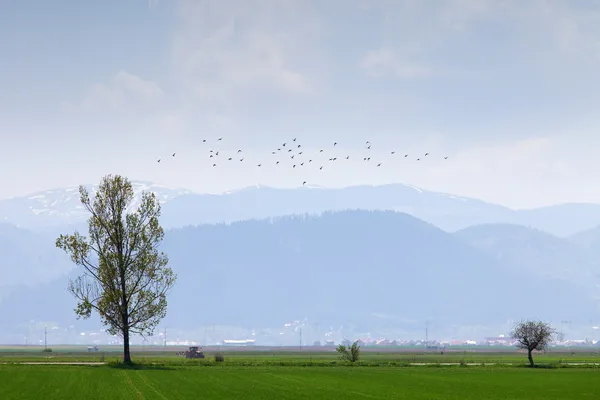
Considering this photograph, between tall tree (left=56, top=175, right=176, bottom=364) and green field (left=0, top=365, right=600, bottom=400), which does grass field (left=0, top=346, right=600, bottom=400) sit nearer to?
green field (left=0, top=365, right=600, bottom=400)

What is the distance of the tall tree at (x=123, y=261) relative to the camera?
4348 inches

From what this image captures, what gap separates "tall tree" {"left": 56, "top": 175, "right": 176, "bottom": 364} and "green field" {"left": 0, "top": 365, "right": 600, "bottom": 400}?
1103cm

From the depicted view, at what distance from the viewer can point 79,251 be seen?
355 feet

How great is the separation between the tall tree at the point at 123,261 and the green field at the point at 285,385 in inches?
434

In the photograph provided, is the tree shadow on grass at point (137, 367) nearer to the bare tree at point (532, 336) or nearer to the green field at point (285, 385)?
the green field at point (285, 385)

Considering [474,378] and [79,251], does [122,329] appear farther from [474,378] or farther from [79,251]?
[474,378]

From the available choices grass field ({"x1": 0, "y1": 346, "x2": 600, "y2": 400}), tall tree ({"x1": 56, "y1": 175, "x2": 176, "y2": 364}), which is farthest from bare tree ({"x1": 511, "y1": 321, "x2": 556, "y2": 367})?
tall tree ({"x1": 56, "y1": 175, "x2": 176, "y2": 364})

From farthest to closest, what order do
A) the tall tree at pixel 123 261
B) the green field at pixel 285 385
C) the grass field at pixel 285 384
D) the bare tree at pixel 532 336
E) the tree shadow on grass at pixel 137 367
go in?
the bare tree at pixel 532 336 < the tall tree at pixel 123 261 < the tree shadow on grass at pixel 137 367 < the grass field at pixel 285 384 < the green field at pixel 285 385

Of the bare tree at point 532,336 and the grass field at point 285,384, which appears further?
the bare tree at point 532,336

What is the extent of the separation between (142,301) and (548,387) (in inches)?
2080

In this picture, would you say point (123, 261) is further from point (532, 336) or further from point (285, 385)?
point (532, 336)

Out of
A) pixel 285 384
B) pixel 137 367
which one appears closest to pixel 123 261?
pixel 137 367

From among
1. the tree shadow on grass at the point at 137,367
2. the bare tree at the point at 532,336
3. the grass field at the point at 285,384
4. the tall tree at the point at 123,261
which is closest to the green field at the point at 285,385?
the grass field at the point at 285,384

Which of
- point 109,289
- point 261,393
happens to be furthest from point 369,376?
point 109,289
